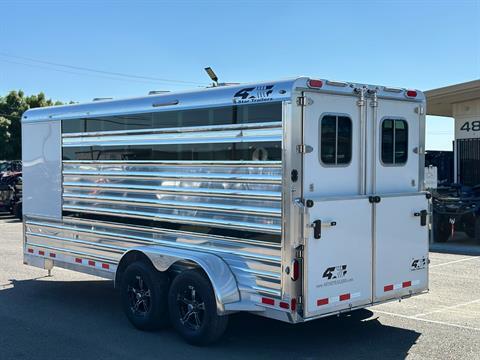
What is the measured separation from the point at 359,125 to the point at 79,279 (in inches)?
230

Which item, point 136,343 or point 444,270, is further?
point 444,270

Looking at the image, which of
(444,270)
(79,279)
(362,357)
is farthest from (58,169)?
(444,270)

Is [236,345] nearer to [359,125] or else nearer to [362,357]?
[362,357]

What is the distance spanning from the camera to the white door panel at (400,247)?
6406 millimetres

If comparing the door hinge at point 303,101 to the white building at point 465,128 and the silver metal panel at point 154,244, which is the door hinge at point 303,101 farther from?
the white building at point 465,128

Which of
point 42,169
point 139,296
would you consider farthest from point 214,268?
point 42,169

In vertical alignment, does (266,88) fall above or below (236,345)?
above

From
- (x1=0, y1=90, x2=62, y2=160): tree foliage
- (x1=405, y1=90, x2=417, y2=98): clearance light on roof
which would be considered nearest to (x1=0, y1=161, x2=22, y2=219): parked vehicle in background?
(x1=0, y1=90, x2=62, y2=160): tree foliage

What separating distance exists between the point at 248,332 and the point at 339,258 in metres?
1.56

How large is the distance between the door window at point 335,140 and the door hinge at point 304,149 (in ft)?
0.61

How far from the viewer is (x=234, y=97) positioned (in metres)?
6.19

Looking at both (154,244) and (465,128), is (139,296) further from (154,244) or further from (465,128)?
(465,128)

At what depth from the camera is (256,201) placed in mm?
5984

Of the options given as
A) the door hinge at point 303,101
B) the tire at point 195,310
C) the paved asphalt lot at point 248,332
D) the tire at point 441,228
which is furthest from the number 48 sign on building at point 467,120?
the tire at point 195,310
